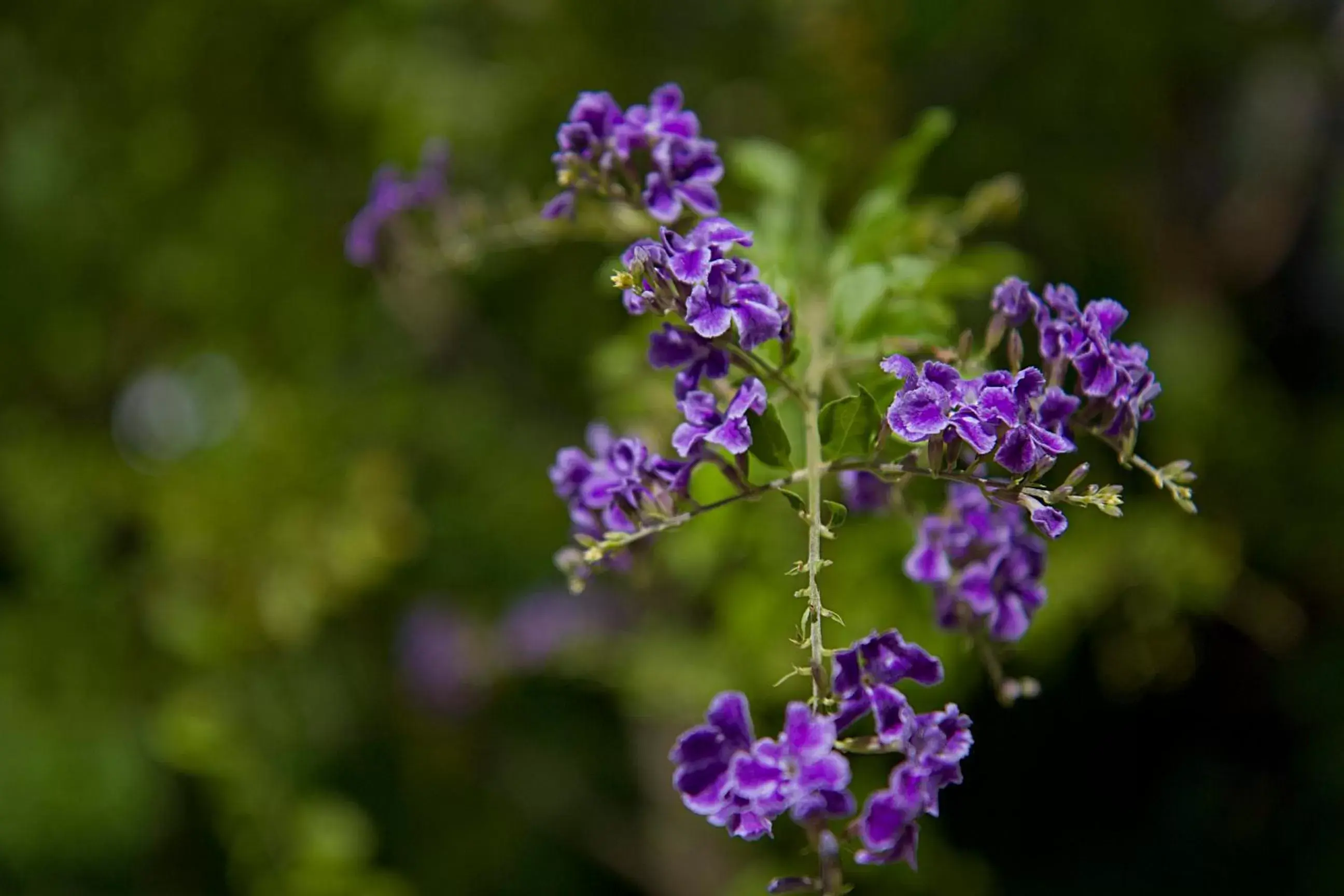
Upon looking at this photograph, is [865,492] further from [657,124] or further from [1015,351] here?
[657,124]

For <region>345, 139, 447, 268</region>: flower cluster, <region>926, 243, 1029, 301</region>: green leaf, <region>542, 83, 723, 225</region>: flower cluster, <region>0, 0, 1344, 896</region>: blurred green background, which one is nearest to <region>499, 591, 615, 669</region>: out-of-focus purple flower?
<region>0, 0, 1344, 896</region>: blurred green background

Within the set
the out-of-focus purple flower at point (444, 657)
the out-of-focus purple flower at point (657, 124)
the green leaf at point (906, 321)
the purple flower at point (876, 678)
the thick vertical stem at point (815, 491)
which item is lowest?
the purple flower at point (876, 678)

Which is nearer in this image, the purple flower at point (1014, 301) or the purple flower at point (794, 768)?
the purple flower at point (794, 768)

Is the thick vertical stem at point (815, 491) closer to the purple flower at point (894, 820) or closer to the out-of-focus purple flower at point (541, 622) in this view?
the purple flower at point (894, 820)

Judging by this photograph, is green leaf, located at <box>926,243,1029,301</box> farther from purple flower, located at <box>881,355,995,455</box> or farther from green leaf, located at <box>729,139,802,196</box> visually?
purple flower, located at <box>881,355,995,455</box>

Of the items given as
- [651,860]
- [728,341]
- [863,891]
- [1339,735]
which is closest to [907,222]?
[728,341]

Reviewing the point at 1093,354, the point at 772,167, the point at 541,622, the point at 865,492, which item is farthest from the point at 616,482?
the point at 541,622

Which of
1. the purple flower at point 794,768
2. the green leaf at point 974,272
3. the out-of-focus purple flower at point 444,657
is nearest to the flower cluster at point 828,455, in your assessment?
the purple flower at point 794,768
